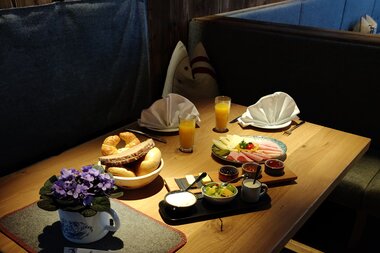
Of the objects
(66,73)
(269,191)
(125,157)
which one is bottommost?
(269,191)

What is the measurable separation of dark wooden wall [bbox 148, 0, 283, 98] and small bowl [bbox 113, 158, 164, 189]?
1.43 metres

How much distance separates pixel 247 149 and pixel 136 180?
19.4 inches

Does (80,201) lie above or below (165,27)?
below

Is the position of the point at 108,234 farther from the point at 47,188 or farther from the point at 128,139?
the point at 128,139

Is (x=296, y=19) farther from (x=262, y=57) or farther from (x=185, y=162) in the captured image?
(x=185, y=162)

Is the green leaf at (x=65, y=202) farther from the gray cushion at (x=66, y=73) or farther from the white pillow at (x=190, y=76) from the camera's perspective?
the white pillow at (x=190, y=76)

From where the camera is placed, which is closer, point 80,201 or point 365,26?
point 80,201

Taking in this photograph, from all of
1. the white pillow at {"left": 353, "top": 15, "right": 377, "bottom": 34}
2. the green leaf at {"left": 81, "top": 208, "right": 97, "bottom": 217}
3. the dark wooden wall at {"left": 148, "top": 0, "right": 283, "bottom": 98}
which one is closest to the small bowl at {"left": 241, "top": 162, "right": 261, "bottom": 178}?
the green leaf at {"left": 81, "top": 208, "right": 97, "bottom": 217}

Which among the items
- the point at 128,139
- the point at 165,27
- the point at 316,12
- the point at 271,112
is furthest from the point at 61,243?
the point at 316,12

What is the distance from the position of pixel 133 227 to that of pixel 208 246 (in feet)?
0.72

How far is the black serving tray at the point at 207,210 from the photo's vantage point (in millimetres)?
1136

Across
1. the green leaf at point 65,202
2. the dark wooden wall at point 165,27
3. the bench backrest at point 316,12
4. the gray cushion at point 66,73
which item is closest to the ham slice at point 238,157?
the green leaf at point 65,202

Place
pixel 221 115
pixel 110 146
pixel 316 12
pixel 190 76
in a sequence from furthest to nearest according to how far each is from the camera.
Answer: pixel 316 12 → pixel 190 76 → pixel 221 115 → pixel 110 146

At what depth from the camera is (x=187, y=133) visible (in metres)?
1.52
